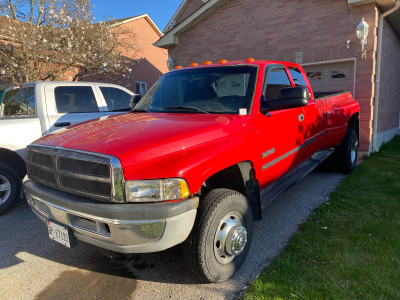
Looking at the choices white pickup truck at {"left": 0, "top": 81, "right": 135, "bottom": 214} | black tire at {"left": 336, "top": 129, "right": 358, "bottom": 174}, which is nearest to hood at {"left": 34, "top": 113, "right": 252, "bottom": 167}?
white pickup truck at {"left": 0, "top": 81, "right": 135, "bottom": 214}

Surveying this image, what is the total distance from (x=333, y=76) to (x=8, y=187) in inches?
310

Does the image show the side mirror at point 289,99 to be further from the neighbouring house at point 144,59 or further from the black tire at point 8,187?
A: the neighbouring house at point 144,59

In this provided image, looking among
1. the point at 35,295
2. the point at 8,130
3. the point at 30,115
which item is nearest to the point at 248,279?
the point at 35,295

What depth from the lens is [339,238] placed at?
3.29 m

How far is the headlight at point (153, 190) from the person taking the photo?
2.12m

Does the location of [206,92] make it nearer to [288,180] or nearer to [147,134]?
[147,134]

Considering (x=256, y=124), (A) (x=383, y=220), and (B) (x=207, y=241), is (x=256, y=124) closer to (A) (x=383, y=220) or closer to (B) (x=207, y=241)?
(B) (x=207, y=241)

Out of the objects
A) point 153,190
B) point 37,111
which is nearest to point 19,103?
point 37,111

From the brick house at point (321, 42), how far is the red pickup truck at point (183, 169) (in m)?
4.89

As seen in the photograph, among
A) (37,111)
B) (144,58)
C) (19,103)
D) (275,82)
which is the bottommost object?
(37,111)

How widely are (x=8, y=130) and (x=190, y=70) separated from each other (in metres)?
2.86

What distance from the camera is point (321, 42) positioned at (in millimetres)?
7918

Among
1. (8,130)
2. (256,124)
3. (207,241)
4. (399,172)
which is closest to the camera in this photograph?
(207,241)

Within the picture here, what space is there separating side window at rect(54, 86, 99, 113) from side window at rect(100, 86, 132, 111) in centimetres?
28
